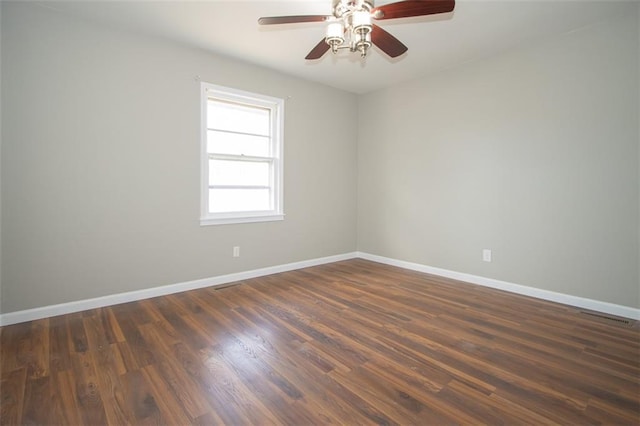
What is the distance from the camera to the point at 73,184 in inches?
108

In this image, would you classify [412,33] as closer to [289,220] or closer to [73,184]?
[289,220]

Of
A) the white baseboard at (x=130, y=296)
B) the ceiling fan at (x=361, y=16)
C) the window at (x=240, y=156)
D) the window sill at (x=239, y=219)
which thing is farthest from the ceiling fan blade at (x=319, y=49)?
the white baseboard at (x=130, y=296)

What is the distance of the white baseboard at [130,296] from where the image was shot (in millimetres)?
2557

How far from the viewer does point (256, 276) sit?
3920 millimetres

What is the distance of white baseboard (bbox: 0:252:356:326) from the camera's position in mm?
2557

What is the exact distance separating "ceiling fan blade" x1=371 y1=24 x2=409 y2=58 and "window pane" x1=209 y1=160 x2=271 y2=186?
2.18 metres

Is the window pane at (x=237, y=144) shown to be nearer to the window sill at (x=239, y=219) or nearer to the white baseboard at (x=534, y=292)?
the window sill at (x=239, y=219)

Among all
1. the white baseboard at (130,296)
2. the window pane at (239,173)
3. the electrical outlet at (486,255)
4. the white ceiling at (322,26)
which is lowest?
the white baseboard at (130,296)

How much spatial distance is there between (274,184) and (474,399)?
3.19 meters

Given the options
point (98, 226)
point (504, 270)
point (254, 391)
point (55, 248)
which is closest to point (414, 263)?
point (504, 270)

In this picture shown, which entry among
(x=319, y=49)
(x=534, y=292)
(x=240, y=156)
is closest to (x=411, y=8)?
(x=319, y=49)

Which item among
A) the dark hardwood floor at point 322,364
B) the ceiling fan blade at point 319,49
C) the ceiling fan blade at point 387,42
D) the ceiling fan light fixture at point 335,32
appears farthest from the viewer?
the ceiling fan blade at point 319,49

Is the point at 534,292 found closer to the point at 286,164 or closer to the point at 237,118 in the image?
the point at 286,164

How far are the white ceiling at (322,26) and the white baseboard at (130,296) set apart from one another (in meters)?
2.57
